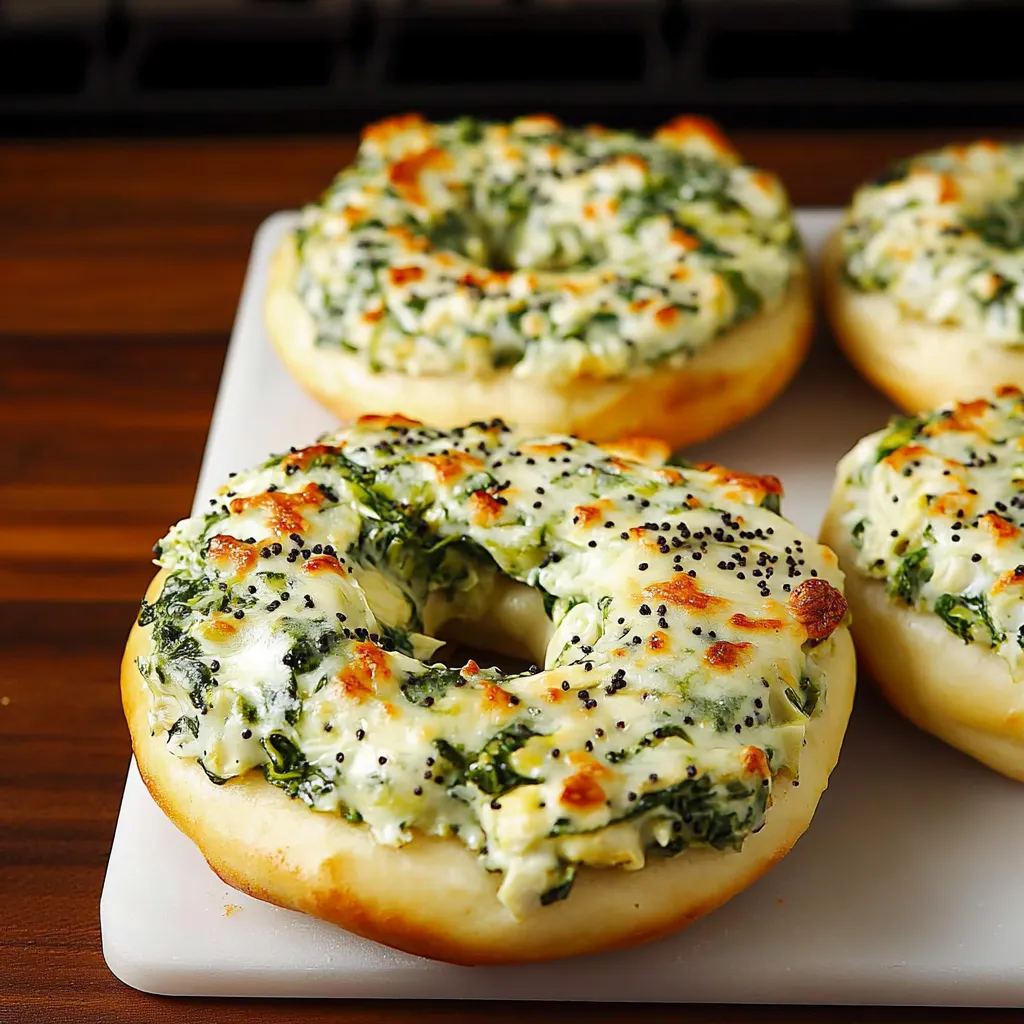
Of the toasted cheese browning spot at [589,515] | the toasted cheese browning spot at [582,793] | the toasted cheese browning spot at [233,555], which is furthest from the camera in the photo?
the toasted cheese browning spot at [589,515]

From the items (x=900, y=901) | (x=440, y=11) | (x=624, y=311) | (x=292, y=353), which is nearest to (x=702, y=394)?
(x=624, y=311)

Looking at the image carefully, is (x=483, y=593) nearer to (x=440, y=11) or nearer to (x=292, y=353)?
(x=292, y=353)

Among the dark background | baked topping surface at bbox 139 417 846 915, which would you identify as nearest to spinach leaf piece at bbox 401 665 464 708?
baked topping surface at bbox 139 417 846 915

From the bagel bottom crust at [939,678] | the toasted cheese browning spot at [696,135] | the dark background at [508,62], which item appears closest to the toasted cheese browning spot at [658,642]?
the bagel bottom crust at [939,678]

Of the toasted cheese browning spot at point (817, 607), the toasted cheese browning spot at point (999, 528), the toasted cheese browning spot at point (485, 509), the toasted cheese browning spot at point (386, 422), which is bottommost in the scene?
the toasted cheese browning spot at point (386, 422)

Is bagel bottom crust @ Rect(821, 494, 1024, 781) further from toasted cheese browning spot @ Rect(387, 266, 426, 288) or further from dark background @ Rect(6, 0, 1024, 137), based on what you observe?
dark background @ Rect(6, 0, 1024, 137)

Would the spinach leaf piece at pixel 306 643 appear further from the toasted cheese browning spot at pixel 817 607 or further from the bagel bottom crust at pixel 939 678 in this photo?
the bagel bottom crust at pixel 939 678

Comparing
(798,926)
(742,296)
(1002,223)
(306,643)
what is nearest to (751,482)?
(742,296)
